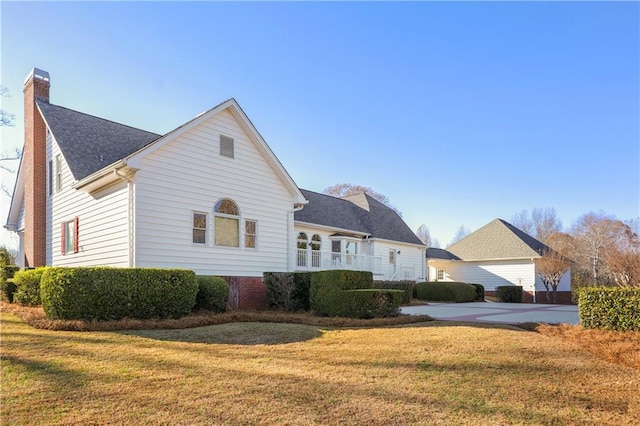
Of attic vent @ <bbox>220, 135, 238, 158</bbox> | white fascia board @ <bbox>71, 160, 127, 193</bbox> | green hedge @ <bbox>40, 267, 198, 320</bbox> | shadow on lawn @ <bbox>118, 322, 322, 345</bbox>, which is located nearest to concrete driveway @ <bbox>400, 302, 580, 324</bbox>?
shadow on lawn @ <bbox>118, 322, 322, 345</bbox>

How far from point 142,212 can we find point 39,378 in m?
7.82

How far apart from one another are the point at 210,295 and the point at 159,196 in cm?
352

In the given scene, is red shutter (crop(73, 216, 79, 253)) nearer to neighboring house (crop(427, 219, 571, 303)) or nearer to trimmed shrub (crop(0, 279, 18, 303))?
trimmed shrub (crop(0, 279, 18, 303))

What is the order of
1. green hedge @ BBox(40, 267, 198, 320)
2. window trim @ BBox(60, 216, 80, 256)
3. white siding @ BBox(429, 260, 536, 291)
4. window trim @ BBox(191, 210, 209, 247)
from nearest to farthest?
1. green hedge @ BBox(40, 267, 198, 320)
2. window trim @ BBox(191, 210, 209, 247)
3. window trim @ BBox(60, 216, 80, 256)
4. white siding @ BBox(429, 260, 536, 291)

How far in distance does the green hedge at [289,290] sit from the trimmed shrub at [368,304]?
9.29 feet

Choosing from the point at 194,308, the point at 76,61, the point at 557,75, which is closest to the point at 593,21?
the point at 557,75

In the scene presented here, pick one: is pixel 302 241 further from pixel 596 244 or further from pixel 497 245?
pixel 596 244

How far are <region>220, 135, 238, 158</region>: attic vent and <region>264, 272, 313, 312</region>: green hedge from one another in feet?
15.1

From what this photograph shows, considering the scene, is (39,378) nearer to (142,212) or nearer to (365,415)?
(365,415)

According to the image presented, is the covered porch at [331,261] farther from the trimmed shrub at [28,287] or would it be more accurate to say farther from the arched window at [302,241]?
the trimmed shrub at [28,287]

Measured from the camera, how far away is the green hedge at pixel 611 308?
9.86m

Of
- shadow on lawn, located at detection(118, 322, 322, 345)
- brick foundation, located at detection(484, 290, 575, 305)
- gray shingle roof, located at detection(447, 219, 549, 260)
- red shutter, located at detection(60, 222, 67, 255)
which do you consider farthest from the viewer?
gray shingle roof, located at detection(447, 219, 549, 260)

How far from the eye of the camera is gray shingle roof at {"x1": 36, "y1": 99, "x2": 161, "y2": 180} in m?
15.1

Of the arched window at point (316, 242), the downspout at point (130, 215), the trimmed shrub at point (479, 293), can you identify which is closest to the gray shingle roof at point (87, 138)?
the downspout at point (130, 215)
